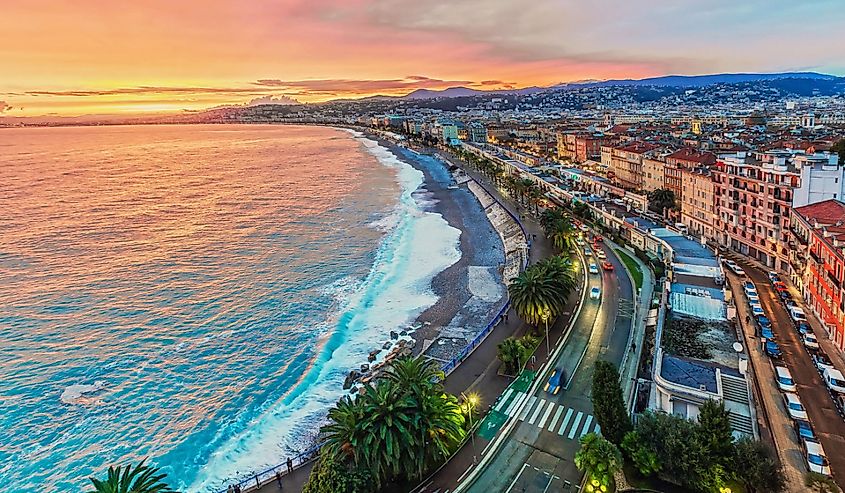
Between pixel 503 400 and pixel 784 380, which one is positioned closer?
pixel 784 380

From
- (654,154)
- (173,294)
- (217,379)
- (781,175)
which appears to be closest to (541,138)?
(654,154)

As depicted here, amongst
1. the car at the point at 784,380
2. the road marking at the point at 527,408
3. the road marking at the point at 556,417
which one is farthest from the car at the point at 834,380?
the road marking at the point at 527,408

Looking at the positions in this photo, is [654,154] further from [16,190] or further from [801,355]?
[16,190]

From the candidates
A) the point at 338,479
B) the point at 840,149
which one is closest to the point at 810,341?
the point at 338,479

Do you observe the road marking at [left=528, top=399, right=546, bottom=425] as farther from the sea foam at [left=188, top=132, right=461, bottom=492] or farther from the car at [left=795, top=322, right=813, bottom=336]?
the car at [left=795, top=322, right=813, bottom=336]

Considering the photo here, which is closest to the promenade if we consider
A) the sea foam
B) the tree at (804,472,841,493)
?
the sea foam

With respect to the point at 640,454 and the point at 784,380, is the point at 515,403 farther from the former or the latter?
the point at 784,380
